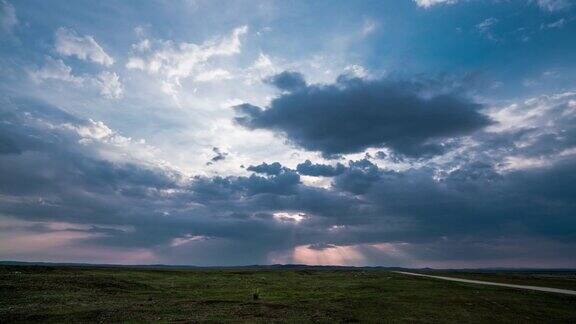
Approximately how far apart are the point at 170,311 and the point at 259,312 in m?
6.14

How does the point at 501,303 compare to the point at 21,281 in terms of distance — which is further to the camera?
the point at 21,281

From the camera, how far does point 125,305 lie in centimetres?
3166

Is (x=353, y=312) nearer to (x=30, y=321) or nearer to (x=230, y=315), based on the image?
(x=230, y=315)

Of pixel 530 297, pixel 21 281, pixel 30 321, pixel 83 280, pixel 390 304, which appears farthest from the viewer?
pixel 83 280

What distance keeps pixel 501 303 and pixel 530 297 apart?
6.63 metres

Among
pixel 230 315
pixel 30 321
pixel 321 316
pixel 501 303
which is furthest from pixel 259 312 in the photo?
pixel 501 303

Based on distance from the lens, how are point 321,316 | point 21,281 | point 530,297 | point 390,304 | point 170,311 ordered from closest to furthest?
point 321,316 → point 170,311 → point 390,304 → point 530,297 → point 21,281

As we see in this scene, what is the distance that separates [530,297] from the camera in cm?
3912

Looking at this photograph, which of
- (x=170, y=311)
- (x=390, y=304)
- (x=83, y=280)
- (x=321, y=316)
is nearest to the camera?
(x=321, y=316)

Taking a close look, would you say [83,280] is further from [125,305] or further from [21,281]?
[125,305]

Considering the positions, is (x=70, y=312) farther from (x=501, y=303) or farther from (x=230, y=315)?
(x=501, y=303)

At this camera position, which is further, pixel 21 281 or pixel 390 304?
pixel 21 281

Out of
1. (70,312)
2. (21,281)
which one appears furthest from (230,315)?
(21,281)

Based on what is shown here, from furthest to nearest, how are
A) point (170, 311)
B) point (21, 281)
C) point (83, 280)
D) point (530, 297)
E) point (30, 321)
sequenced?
point (83, 280), point (21, 281), point (530, 297), point (170, 311), point (30, 321)
